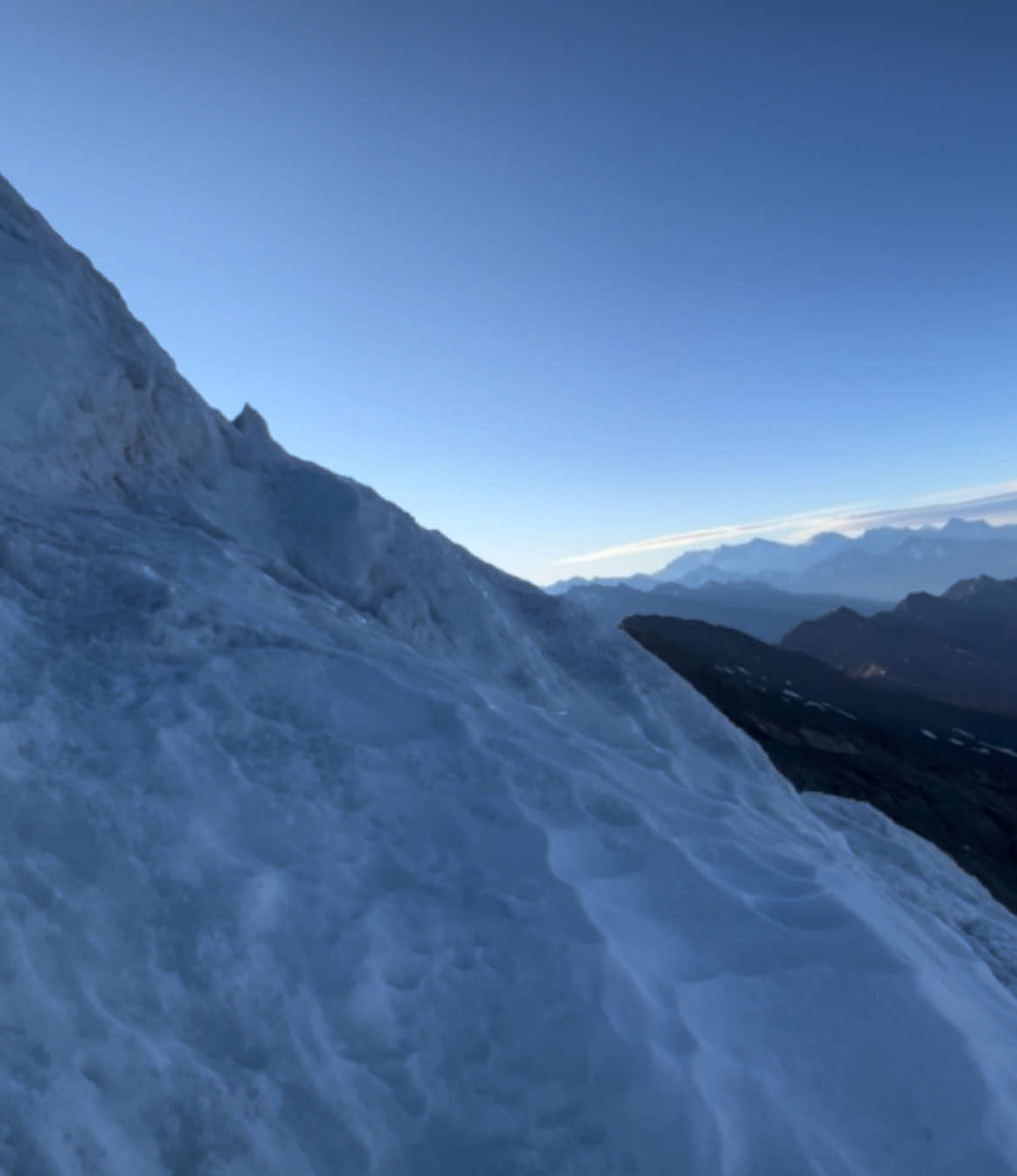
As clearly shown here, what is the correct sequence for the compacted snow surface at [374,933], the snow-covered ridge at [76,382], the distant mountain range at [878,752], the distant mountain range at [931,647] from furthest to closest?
the distant mountain range at [931,647] < the distant mountain range at [878,752] < the snow-covered ridge at [76,382] < the compacted snow surface at [374,933]

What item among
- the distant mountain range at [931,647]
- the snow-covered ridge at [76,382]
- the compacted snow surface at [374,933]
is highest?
the snow-covered ridge at [76,382]

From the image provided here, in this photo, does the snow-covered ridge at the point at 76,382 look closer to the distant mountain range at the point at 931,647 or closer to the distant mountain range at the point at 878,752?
the distant mountain range at the point at 878,752

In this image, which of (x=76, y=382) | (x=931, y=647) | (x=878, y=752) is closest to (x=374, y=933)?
(x=76, y=382)

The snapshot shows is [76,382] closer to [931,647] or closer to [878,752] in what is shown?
[878,752]

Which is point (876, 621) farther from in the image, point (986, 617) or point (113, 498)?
point (113, 498)

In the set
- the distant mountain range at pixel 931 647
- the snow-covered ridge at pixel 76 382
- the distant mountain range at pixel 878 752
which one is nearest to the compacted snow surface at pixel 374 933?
the snow-covered ridge at pixel 76 382

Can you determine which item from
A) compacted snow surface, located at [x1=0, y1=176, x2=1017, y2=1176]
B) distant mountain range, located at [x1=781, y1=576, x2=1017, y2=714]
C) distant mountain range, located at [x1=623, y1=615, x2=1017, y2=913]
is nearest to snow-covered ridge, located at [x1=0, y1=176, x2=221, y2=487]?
compacted snow surface, located at [x1=0, y1=176, x2=1017, y2=1176]
